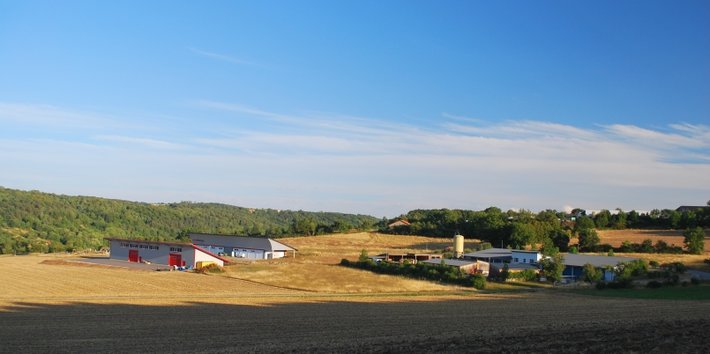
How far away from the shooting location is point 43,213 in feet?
484

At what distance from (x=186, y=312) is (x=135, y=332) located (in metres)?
8.50

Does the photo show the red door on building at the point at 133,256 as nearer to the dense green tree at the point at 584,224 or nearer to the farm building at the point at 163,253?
the farm building at the point at 163,253

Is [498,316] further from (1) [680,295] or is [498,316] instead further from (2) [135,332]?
(1) [680,295]

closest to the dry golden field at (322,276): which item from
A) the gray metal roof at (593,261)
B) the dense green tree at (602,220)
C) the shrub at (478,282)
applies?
the shrub at (478,282)

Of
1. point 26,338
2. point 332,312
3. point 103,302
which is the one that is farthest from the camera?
point 103,302

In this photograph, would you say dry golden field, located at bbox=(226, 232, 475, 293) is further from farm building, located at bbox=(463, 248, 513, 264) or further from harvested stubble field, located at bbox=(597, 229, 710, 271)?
harvested stubble field, located at bbox=(597, 229, 710, 271)

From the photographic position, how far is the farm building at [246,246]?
299 feet

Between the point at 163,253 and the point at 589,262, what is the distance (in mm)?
47319

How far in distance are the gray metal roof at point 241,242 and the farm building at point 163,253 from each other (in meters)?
14.6

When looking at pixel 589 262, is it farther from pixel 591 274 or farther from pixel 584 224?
pixel 584 224

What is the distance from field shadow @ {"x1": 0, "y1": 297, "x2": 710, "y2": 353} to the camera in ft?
75.0

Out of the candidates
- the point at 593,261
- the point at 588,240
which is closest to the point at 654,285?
the point at 593,261

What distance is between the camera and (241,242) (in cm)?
9569

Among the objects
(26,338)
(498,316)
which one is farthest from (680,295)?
(26,338)
